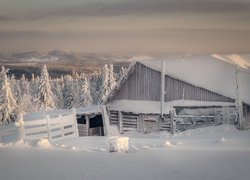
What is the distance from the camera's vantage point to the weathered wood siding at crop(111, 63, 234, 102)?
21.5m

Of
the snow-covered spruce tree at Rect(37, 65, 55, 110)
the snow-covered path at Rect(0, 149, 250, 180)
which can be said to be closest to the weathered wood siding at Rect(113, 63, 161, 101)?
the snow-covered path at Rect(0, 149, 250, 180)

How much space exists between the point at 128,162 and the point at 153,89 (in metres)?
12.9

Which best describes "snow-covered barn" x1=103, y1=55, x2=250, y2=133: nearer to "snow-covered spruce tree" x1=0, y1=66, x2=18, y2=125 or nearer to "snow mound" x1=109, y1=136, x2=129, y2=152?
"snow mound" x1=109, y1=136, x2=129, y2=152

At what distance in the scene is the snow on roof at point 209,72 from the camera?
68.6 feet

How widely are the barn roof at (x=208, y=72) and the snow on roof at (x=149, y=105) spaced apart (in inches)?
30.6

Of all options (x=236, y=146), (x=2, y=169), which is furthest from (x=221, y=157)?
(x=2, y=169)

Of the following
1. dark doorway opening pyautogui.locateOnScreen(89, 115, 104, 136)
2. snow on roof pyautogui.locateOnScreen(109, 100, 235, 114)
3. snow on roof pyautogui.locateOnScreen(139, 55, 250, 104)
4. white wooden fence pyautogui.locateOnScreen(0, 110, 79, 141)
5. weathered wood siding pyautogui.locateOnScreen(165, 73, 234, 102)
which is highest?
snow on roof pyautogui.locateOnScreen(139, 55, 250, 104)

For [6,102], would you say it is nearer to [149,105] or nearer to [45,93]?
[45,93]

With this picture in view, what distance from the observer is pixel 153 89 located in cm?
2266

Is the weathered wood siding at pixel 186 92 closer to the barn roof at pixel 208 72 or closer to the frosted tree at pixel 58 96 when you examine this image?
the barn roof at pixel 208 72

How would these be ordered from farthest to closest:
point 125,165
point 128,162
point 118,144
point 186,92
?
point 186,92 → point 118,144 → point 128,162 → point 125,165

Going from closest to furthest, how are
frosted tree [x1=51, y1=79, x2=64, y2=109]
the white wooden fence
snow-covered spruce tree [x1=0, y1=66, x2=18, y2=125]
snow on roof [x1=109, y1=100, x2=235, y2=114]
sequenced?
the white wooden fence
snow on roof [x1=109, y1=100, x2=235, y2=114]
snow-covered spruce tree [x1=0, y1=66, x2=18, y2=125]
frosted tree [x1=51, y1=79, x2=64, y2=109]

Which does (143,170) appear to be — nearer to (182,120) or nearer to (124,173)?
(124,173)

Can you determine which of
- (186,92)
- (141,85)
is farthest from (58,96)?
(186,92)
